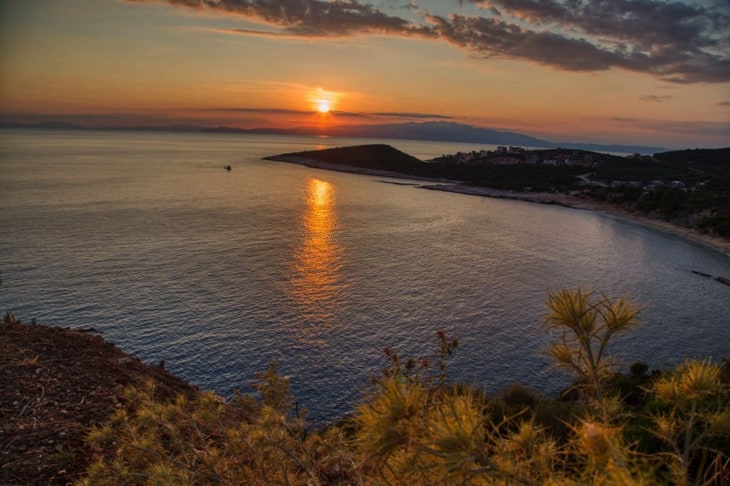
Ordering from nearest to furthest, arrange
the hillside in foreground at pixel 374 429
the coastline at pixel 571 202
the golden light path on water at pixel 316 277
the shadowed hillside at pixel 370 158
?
the hillside in foreground at pixel 374 429 → the golden light path on water at pixel 316 277 → the coastline at pixel 571 202 → the shadowed hillside at pixel 370 158

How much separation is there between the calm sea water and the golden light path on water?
200mm

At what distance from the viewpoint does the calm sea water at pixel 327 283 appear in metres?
26.0

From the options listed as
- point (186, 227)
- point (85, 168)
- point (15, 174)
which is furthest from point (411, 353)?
point (85, 168)

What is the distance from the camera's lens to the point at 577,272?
44.8 metres

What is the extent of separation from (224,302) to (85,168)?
112 meters

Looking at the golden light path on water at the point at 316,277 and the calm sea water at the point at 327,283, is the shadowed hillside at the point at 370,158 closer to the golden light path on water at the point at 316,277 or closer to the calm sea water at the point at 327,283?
the calm sea water at the point at 327,283

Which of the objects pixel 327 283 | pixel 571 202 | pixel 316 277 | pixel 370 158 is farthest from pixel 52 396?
pixel 370 158

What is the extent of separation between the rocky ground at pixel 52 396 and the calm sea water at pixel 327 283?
298 inches

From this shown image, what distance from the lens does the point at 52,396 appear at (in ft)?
37.8

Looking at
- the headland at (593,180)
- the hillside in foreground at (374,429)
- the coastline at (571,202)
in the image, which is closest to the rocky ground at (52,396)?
the hillside in foreground at (374,429)

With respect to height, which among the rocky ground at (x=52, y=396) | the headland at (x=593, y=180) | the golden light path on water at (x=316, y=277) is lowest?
the golden light path on water at (x=316, y=277)

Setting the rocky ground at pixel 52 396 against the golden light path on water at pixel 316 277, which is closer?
the rocky ground at pixel 52 396

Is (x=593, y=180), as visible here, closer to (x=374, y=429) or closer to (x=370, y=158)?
(x=370, y=158)

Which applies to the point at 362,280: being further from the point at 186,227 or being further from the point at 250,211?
the point at 250,211
